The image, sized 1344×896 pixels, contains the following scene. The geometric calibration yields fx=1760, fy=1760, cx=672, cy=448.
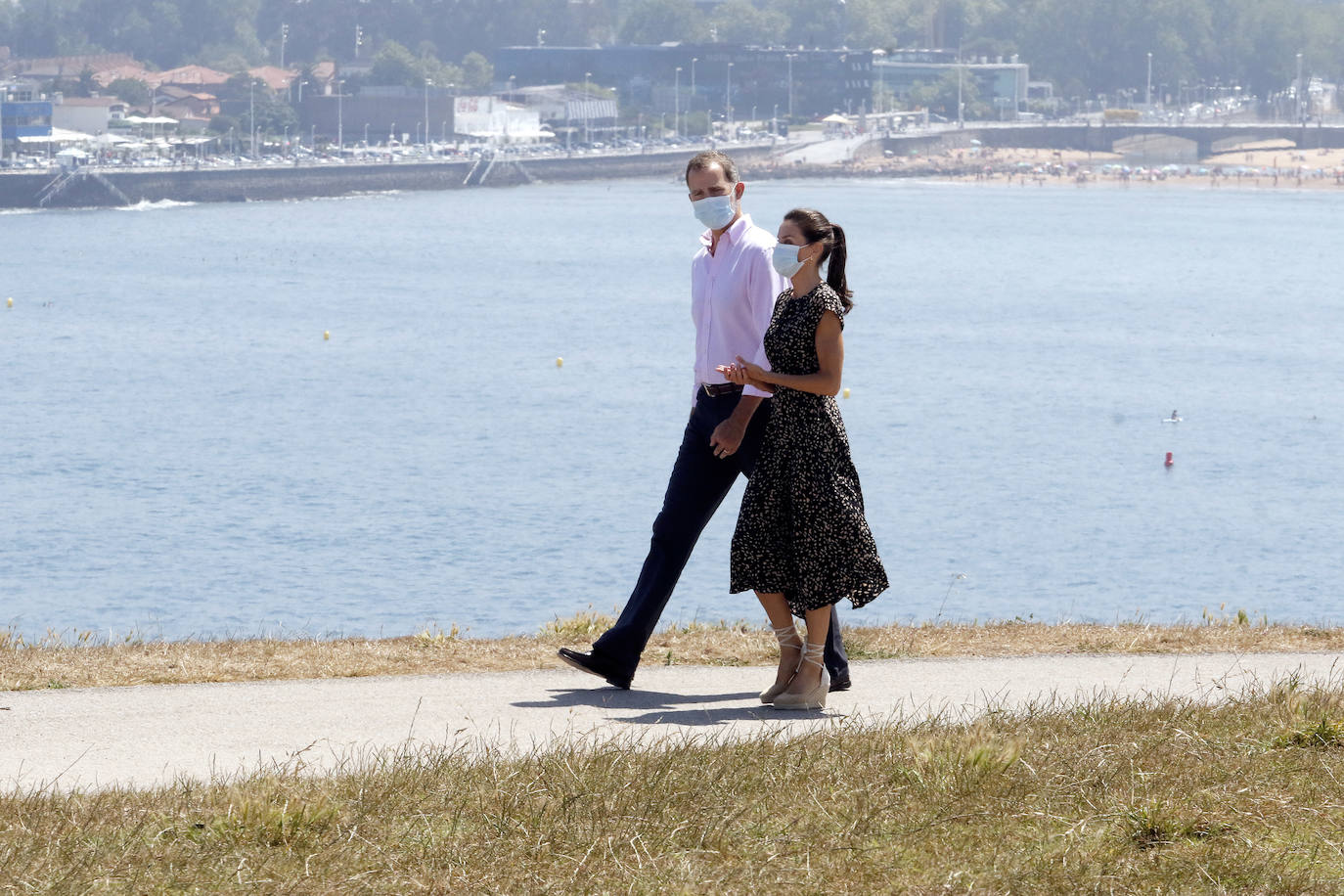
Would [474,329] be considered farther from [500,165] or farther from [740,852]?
[500,165]

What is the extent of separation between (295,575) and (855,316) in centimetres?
3932

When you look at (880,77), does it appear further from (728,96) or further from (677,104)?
(677,104)

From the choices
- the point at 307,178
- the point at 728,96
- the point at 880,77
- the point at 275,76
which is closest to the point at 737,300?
the point at 307,178

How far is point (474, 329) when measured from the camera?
194 ft

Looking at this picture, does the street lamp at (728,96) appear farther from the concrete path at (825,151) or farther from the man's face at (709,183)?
the man's face at (709,183)

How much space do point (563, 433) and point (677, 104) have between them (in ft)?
470

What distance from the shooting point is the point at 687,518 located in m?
6.16

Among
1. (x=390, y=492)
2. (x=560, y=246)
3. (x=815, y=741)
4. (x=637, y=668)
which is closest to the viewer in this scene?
(x=815, y=741)

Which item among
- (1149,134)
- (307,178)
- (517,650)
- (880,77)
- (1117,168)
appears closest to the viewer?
(517,650)

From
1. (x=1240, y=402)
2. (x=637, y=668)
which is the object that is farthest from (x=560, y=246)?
(x=637, y=668)

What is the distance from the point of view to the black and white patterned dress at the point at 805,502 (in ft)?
19.3

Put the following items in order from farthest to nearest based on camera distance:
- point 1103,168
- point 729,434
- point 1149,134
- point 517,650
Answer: point 1149,134 → point 1103,168 → point 517,650 → point 729,434

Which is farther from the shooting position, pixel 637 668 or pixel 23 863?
pixel 637 668

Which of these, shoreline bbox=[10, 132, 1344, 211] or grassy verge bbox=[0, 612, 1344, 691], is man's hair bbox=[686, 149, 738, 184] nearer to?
grassy verge bbox=[0, 612, 1344, 691]
